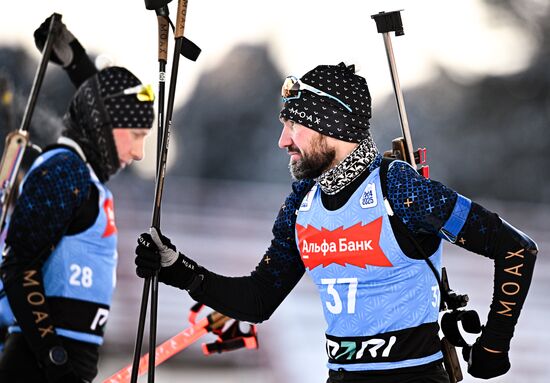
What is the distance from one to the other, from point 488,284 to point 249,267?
1474 mm

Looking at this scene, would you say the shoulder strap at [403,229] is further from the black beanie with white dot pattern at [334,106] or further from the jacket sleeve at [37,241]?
the jacket sleeve at [37,241]

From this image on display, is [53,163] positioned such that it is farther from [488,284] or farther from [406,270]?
[488,284]

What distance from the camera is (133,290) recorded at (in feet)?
16.4

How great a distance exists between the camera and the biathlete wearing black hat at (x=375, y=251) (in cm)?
217

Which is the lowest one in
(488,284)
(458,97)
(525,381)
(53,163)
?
(525,381)

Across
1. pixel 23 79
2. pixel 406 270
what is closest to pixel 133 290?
pixel 23 79

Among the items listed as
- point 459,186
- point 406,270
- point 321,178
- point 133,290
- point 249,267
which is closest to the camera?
point 406,270

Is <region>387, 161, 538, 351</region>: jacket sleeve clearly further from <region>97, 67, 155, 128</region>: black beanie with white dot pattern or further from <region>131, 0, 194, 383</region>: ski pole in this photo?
<region>97, 67, 155, 128</region>: black beanie with white dot pattern

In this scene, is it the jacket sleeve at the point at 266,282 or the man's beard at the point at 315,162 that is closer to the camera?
the man's beard at the point at 315,162

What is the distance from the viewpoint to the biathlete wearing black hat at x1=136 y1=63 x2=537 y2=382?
2.17 m

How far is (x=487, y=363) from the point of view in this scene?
217 cm

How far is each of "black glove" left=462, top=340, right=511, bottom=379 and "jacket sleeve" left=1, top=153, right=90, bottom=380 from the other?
1.13m

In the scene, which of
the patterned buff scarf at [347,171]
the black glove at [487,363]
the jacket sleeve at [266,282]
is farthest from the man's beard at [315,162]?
the black glove at [487,363]

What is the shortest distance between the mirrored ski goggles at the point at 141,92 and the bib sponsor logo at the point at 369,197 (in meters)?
0.99
